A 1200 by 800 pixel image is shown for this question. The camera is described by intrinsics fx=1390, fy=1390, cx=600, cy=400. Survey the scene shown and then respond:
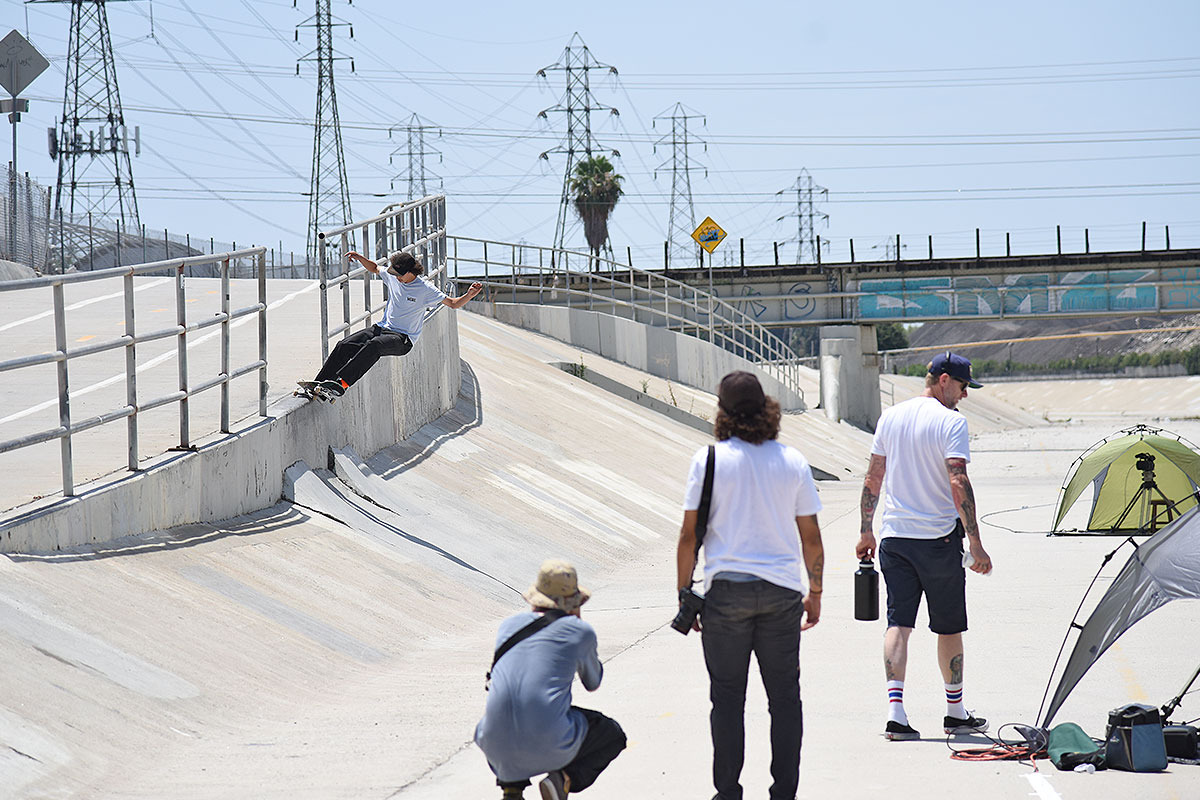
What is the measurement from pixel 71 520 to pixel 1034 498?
1958 cm

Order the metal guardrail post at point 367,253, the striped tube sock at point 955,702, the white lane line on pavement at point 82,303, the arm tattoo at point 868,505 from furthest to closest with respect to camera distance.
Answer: the white lane line on pavement at point 82,303, the metal guardrail post at point 367,253, the arm tattoo at point 868,505, the striped tube sock at point 955,702

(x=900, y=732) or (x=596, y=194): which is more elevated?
(x=596, y=194)

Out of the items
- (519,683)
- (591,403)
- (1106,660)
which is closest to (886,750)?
(519,683)

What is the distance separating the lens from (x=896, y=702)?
268 inches

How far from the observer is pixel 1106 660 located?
29.5 ft

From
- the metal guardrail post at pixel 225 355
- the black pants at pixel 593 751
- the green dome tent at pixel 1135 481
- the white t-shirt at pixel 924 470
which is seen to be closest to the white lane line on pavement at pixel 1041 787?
the white t-shirt at pixel 924 470

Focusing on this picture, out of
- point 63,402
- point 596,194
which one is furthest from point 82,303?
point 596,194

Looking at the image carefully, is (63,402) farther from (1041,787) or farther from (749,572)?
(1041,787)

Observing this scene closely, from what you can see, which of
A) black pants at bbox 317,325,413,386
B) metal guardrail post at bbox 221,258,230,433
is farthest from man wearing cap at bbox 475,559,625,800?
black pants at bbox 317,325,413,386

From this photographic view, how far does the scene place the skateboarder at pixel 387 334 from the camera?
1293cm

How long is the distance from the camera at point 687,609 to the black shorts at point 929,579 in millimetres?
1799

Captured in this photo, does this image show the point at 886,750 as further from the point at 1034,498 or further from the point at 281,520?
the point at 1034,498

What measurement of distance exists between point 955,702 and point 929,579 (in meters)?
0.63

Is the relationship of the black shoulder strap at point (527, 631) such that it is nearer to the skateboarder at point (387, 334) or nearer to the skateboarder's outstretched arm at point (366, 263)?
the skateboarder at point (387, 334)
